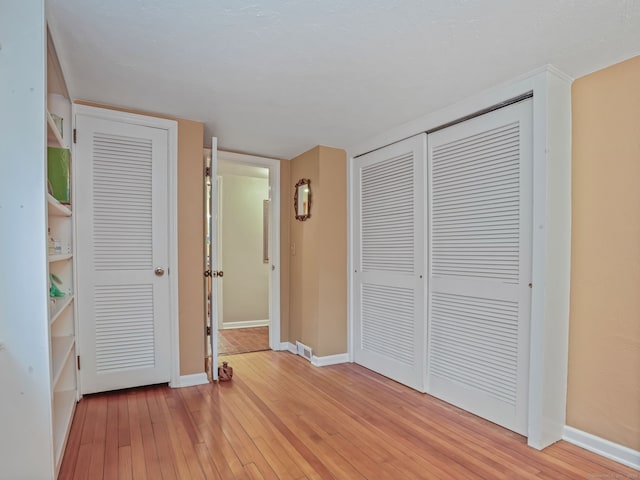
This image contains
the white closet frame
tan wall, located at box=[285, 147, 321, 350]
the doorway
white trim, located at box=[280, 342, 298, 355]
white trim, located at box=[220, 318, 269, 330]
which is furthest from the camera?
white trim, located at box=[220, 318, 269, 330]

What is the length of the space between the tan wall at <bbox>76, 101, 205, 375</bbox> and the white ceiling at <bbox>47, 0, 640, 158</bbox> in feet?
1.06

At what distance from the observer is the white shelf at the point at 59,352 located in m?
1.81

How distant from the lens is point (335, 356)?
140 inches

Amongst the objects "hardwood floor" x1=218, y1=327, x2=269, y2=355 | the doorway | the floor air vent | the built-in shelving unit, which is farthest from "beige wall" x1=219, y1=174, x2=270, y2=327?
the built-in shelving unit

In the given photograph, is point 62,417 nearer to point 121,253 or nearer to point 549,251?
point 121,253

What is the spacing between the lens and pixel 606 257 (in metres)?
1.97

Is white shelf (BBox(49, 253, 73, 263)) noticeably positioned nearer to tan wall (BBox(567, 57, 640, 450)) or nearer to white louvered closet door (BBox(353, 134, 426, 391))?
white louvered closet door (BBox(353, 134, 426, 391))

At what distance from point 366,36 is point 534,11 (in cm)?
73

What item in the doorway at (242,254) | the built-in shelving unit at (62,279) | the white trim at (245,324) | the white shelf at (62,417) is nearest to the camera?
the white shelf at (62,417)

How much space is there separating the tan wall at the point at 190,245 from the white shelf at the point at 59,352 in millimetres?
764

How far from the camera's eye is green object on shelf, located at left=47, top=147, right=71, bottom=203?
2.01 metres

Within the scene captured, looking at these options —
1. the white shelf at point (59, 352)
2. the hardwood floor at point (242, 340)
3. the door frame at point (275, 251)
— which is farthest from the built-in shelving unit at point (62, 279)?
the door frame at point (275, 251)

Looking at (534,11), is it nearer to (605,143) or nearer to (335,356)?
(605,143)

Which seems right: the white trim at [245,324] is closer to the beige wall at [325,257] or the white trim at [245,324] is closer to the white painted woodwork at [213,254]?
the beige wall at [325,257]
